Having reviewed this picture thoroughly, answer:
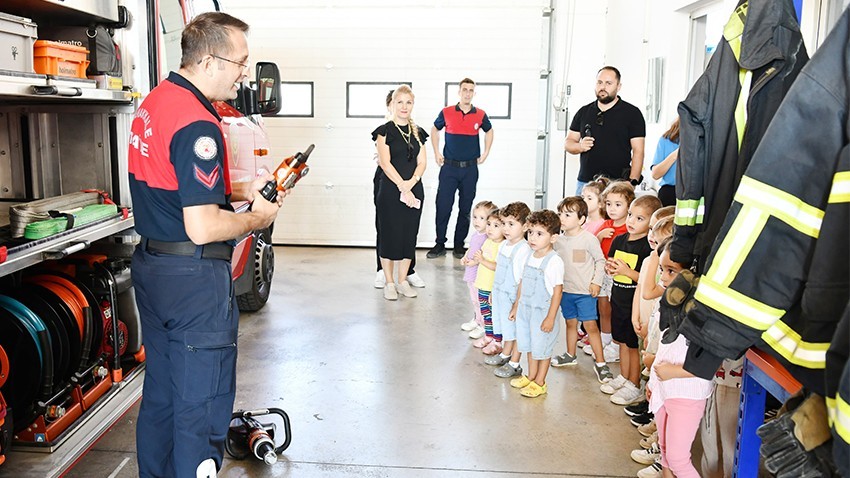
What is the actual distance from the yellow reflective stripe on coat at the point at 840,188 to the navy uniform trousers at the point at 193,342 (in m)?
2.13

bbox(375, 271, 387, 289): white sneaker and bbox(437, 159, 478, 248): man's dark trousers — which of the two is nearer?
bbox(375, 271, 387, 289): white sneaker

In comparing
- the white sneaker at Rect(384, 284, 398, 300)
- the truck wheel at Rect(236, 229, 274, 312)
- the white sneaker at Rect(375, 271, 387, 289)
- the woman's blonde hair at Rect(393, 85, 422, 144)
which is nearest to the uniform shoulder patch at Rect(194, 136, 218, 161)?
the truck wheel at Rect(236, 229, 274, 312)

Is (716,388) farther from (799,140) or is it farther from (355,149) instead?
(355,149)

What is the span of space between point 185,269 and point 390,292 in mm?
4233

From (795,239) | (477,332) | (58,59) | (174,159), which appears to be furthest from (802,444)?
(477,332)

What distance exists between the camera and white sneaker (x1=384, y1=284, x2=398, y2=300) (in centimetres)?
700

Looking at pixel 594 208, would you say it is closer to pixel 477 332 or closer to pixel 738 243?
pixel 477 332

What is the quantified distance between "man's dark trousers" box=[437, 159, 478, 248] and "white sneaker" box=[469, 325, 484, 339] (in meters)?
3.26

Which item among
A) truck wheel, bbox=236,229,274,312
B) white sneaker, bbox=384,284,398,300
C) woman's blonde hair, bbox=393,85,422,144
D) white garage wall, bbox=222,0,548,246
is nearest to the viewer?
truck wheel, bbox=236,229,274,312

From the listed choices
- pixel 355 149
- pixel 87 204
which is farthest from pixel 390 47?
pixel 87 204

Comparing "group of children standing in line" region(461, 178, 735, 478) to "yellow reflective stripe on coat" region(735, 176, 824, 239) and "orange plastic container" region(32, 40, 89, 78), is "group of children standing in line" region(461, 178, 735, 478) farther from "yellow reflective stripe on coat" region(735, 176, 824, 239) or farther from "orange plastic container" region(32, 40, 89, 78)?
"orange plastic container" region(32, 40, 89, 78)

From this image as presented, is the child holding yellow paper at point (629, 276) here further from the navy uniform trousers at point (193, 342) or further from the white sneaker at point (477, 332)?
the navy uniform trousers at point (193, 342)

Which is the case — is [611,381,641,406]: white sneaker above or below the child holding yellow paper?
below

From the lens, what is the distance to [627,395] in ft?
14.8
